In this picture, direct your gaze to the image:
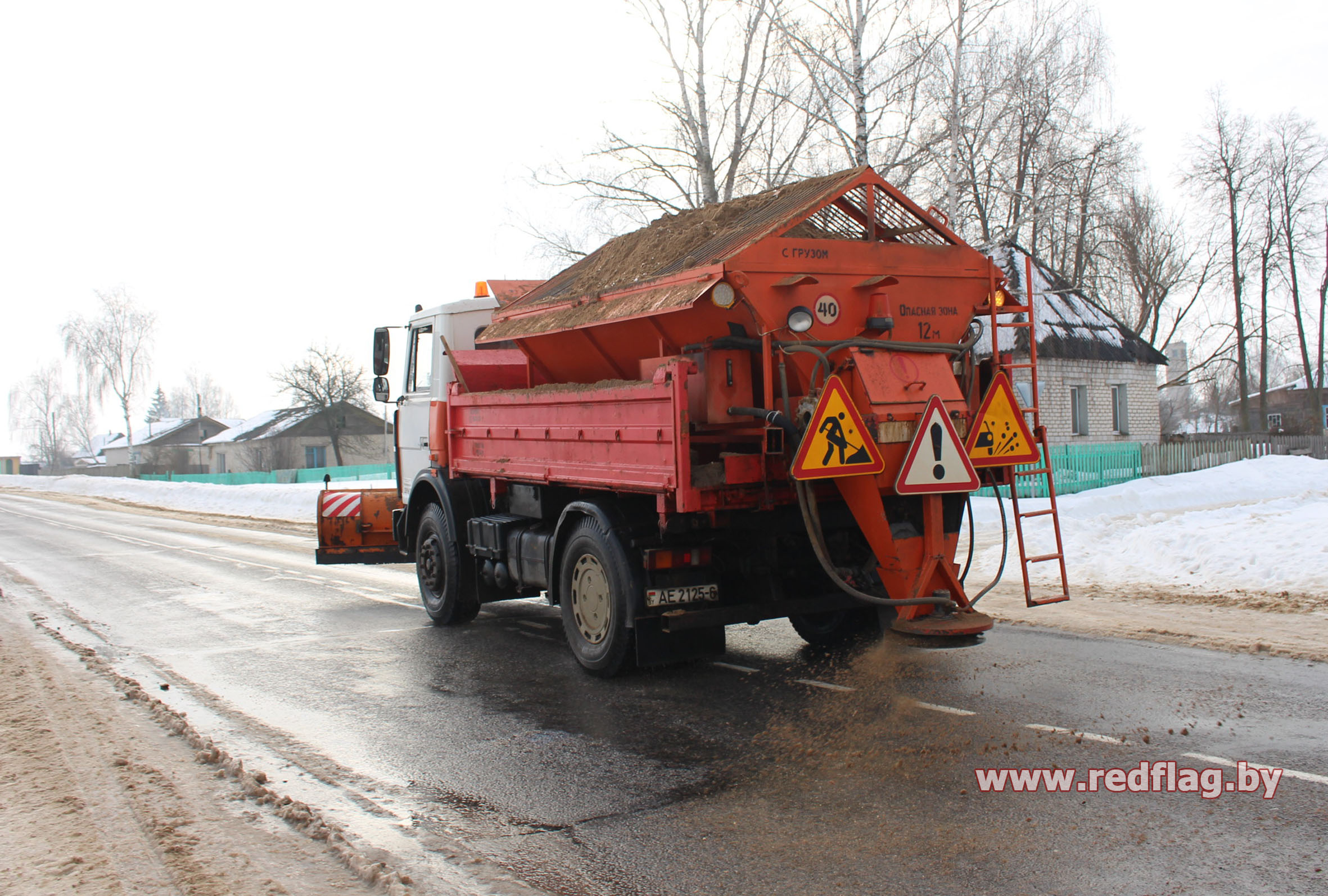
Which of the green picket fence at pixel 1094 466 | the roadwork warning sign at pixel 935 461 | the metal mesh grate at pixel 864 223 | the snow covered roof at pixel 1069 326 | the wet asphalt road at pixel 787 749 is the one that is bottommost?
the wet asphalt road at pixel 787 749

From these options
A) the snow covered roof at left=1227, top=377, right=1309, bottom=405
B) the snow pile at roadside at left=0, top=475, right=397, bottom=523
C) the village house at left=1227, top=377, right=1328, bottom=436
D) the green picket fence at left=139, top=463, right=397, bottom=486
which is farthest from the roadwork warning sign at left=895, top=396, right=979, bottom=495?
the snow covered roof at left=1227, top=377, right=1309, bottom=405

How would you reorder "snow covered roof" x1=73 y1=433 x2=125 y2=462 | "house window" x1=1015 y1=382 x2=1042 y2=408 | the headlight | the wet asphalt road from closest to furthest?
the wet asphalt road → the headlight → "house window" x1=1015 y1=382 x2=1042 y2=408 → "snow covered roof" x1=73 y1=433 x2=125 y2=462

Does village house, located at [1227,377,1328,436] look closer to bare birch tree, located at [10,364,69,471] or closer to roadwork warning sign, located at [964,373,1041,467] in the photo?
roadwork warning sign, located at [964,373,1041,467]

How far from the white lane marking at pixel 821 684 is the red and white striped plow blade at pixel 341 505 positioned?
286 inches

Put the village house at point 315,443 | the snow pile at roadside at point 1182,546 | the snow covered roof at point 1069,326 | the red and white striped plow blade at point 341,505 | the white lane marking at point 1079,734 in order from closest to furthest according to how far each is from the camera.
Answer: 1. the white lane marking at point 1079,734
2. the snow pile at roadside at point 1182,546
3. the red and white striped plow blade at point 341,505
4. the snow covered roof at point 1069,326
5. the village house at point 315,443

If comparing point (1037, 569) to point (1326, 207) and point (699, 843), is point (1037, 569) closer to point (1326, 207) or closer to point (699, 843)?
point (699, 843)

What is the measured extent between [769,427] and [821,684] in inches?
69.5

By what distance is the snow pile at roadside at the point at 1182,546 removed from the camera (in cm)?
988

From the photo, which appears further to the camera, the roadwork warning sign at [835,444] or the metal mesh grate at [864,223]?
the metal mesh grate at [864,223]

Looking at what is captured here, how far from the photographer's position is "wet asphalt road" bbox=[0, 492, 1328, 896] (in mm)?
3615

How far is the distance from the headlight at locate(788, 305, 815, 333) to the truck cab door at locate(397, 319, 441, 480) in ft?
16.7

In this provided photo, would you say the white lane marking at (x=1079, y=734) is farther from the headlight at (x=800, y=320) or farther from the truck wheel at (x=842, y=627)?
the headlight at (x=800, y=320)

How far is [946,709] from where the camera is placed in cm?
559

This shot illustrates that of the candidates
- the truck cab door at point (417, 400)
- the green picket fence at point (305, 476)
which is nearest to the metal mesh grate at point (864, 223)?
the truck cab door at point (417, 400)
